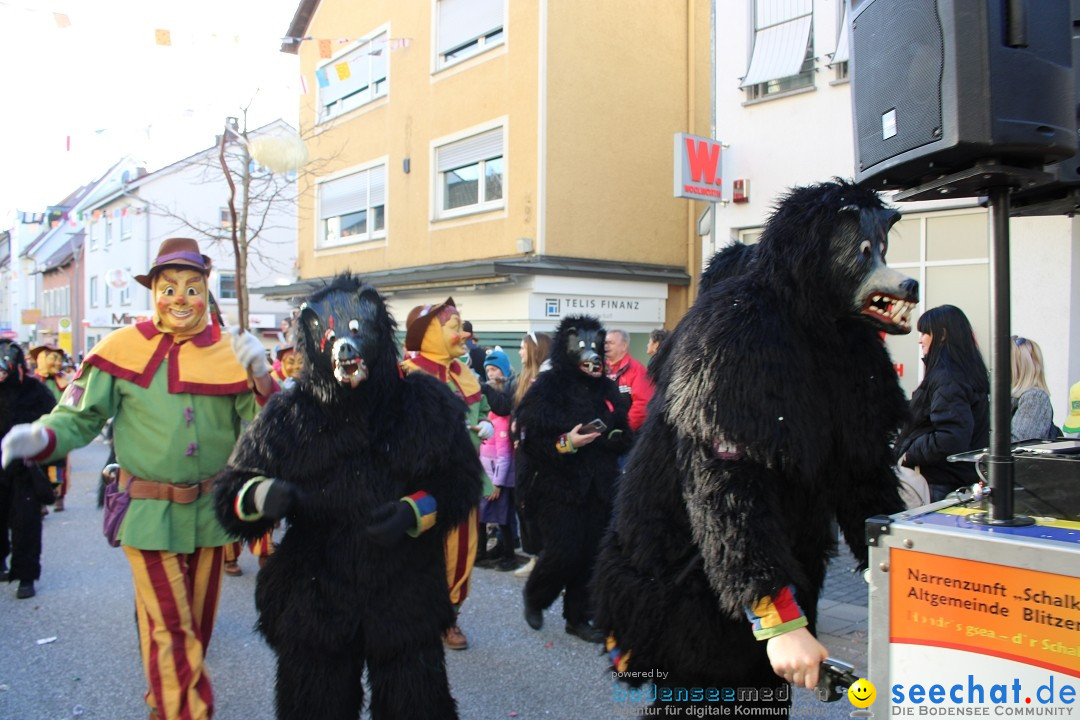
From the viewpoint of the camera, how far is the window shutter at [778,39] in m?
9.96

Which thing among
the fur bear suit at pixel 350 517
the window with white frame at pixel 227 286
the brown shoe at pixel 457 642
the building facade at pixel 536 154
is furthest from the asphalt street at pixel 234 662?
the window with white frame at pixel 227 286

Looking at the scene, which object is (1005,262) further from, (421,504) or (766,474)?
(421,504)

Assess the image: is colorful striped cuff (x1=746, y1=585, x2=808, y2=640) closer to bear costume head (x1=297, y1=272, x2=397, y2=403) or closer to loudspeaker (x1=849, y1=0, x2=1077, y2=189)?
loudspeaker (x1=849, y1=0, x2=1077, y2=189)

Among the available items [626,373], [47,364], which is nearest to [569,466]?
[626,373]

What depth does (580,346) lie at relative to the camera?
5.35 m

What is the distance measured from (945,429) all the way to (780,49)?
7.25 meters

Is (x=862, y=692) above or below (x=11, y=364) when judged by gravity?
below

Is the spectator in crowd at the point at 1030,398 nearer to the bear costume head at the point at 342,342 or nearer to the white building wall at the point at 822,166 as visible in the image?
the white building wall at the point at 822,166

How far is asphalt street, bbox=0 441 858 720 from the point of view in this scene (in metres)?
4.21

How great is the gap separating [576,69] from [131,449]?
1255 centimetres

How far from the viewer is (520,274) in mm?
14242

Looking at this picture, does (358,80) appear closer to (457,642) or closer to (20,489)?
(20,489)

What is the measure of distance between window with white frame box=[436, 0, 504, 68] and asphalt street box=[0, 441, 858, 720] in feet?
38.1

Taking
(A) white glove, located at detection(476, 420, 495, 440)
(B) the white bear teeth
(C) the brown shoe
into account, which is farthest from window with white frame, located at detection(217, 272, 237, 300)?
(B) the white bear teeth
